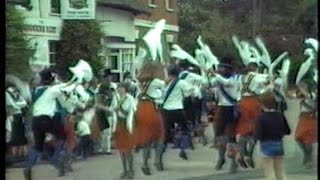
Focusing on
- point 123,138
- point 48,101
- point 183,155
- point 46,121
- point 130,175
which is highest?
point 48,101

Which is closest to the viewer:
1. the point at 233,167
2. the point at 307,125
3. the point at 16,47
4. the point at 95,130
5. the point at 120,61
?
the point at 16,47

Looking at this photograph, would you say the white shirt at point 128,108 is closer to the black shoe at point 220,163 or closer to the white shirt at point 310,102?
the black shoe at point 220,163

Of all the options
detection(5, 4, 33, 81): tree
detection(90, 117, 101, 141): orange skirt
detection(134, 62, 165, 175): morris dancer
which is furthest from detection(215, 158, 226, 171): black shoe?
detection(5, 4, 33, 81): tree

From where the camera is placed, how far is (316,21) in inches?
152

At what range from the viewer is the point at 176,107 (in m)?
4.39

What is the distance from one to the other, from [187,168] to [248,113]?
53 centimetres

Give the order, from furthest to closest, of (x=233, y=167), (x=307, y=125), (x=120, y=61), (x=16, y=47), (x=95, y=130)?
1. (x=233, y=167)
2. (x=95, y=130)
3. (x=120, y=61)
4. (x=307, y=125)
5. (x=16, y=47)

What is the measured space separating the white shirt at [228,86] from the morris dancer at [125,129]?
52cm

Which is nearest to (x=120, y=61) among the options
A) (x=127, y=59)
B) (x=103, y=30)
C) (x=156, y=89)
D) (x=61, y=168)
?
(x=127, y=59)

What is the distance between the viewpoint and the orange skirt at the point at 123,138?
14.2 ft

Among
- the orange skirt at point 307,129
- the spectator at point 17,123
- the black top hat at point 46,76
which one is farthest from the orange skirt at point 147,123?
the orange skirt at point 307,129

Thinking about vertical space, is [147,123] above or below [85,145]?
above

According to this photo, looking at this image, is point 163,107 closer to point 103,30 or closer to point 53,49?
point 103,30
